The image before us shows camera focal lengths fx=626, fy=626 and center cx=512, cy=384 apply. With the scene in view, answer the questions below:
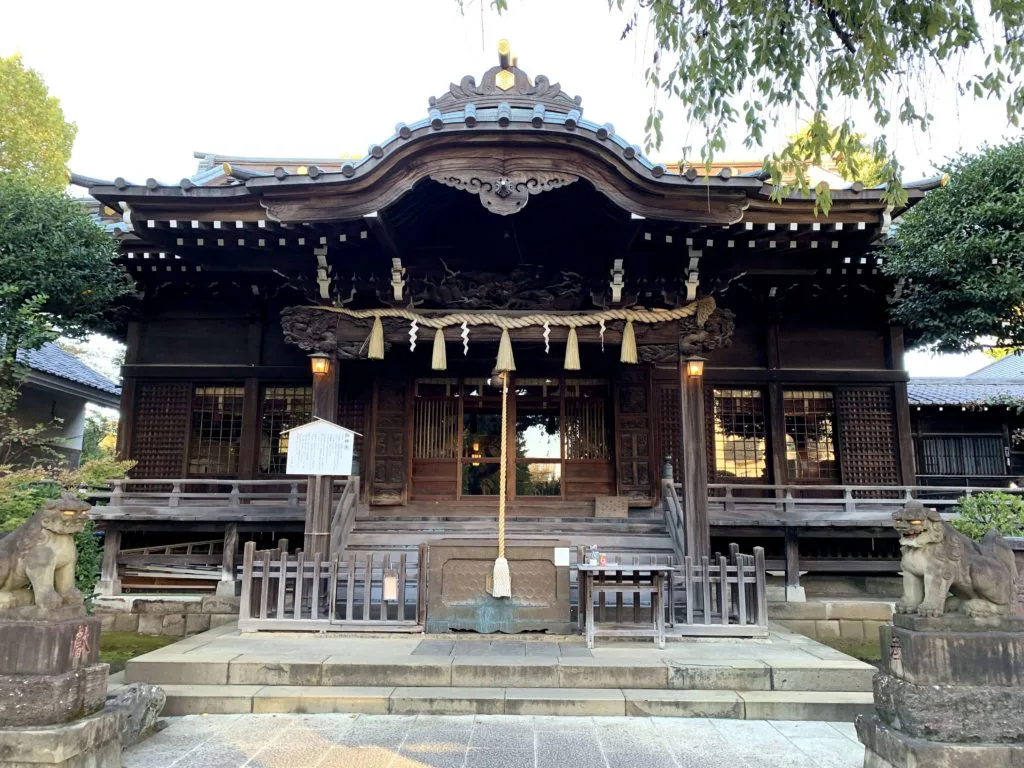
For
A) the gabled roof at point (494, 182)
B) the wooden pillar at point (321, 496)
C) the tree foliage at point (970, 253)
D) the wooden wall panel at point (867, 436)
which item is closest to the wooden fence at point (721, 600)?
the wooden pillar at point (321, 496)

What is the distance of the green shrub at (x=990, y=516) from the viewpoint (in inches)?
288

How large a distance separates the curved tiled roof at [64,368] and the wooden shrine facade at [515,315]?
4.84 metres

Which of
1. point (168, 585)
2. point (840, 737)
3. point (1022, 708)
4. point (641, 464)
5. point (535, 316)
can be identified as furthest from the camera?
point (641, 464)

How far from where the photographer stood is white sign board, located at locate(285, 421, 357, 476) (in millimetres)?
7648

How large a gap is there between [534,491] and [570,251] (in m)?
4.35

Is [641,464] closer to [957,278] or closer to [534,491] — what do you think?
[534,491]

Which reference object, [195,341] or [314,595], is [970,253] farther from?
[195,341]

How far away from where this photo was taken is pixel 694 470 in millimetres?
8406

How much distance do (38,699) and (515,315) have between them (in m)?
6.52

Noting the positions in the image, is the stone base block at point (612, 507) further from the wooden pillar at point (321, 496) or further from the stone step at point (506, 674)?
the stone step at point (506, 674)

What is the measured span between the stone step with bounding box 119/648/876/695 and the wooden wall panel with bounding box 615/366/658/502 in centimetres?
499

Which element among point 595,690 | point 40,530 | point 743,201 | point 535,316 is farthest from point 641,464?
point 40,530

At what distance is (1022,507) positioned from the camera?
7.55 m

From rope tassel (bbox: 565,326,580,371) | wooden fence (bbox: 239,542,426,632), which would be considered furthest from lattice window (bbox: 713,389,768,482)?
wooden fence (bbox: 239,542,426,632)
